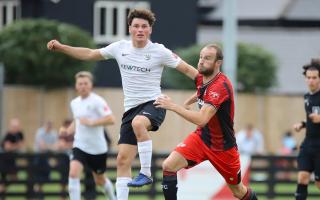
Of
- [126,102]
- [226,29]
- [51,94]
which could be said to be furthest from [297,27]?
[126,102]

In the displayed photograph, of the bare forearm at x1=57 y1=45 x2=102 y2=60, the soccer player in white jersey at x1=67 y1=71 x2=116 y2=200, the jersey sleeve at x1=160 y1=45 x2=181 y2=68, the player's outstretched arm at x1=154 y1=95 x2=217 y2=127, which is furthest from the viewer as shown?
the soccer player in white jersey at x1=67 y1=71 x2=116 y2=200

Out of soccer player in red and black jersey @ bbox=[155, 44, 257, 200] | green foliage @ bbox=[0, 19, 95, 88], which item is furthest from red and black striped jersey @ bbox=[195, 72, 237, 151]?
green foliage @ bbox=[0, 19, 95, 88]

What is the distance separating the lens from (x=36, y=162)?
22.1m

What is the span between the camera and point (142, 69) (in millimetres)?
12992

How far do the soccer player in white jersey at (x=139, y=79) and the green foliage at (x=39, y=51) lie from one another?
732 inches

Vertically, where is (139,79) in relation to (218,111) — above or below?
above

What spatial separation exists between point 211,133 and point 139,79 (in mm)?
1154

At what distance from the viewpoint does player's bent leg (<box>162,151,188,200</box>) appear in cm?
1248

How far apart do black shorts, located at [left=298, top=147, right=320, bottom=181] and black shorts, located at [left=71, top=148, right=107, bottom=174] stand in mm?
3142

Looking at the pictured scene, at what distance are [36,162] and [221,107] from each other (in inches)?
408

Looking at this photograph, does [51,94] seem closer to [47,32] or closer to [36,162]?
[47,32]

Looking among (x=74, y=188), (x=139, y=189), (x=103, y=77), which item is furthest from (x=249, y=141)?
(x=103, y=77)

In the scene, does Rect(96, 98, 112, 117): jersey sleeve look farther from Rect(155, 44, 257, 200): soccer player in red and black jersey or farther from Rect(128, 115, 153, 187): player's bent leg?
Rect(155, 44, 257, 200): soccer player in red and black jersey

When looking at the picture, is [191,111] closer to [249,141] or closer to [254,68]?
[249,141]
